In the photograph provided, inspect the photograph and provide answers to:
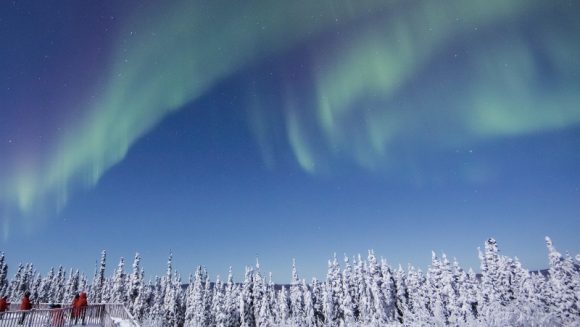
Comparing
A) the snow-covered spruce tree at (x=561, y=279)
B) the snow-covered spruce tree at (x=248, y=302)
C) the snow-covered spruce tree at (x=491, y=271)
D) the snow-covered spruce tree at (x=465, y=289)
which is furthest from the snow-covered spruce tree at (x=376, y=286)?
the snow-covered spruce tree at (x=561, y=279)

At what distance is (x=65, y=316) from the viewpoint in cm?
1994

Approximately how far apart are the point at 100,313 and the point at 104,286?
342 ft

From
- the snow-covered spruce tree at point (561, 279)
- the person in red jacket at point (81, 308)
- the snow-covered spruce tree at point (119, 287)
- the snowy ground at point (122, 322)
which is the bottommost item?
the snowy ground at point (122, 322)

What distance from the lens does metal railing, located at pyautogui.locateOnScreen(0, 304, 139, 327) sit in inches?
722

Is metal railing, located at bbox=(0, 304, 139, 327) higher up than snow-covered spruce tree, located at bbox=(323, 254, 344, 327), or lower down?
lower down

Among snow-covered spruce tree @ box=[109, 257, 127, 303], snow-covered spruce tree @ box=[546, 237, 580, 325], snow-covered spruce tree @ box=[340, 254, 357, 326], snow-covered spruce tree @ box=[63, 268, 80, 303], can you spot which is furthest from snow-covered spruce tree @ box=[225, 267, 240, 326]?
snow-covered spruce tree @ box=[63, 268, 80, 303]

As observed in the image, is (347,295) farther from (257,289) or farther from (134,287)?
(134,287)

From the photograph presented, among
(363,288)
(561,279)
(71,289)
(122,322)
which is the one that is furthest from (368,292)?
(71,289)

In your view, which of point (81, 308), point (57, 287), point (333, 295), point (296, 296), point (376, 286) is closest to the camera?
point (81, 308)

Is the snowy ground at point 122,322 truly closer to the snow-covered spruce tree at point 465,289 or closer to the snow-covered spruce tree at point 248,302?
the snow-covered spruce tree at point 248,302

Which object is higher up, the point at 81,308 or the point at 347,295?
the point at 347,295

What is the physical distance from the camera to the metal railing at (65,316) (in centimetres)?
1833

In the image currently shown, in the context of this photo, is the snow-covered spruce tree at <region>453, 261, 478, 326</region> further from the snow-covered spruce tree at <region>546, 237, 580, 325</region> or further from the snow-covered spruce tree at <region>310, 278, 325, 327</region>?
the snow-covered spruce tree at <region>310, 278, 325, 327</region>

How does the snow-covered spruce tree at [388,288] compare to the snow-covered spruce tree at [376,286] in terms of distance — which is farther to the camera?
the snow-covered spruce tree at [388,288]
